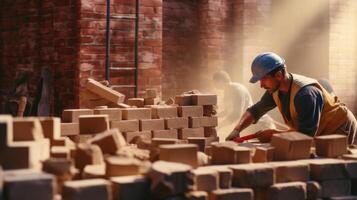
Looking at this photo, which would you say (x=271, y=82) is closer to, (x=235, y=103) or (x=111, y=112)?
(x=111, y=112)

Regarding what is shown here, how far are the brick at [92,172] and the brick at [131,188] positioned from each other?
0.35 ft

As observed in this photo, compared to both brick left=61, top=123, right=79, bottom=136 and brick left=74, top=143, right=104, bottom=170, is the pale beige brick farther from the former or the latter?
brick left=74, top=143, right=104, bottom=170

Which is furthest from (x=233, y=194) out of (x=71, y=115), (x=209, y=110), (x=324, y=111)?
(x=209, y=110)

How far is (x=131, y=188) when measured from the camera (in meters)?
3.30

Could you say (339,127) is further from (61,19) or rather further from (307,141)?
(61,19)

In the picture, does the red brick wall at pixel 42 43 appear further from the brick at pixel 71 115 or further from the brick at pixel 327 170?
the brick at pixel 327 170

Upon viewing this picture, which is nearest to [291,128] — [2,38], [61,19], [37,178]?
[37,178]

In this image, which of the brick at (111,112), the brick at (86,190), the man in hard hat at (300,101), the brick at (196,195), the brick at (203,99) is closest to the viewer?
the brick at (86,190)

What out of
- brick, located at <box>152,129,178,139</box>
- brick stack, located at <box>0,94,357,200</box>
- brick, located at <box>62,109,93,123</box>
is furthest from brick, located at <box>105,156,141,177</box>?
brick, located at <box>152,129,178,139</box>

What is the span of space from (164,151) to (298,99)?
175 cm

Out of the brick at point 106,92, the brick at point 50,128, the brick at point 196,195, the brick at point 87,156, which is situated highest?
the brick at point 106,92

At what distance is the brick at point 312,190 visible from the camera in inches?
155

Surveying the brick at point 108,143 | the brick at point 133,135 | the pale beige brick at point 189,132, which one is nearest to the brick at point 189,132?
the pale beige brick at point 189,132

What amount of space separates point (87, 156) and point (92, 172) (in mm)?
191
